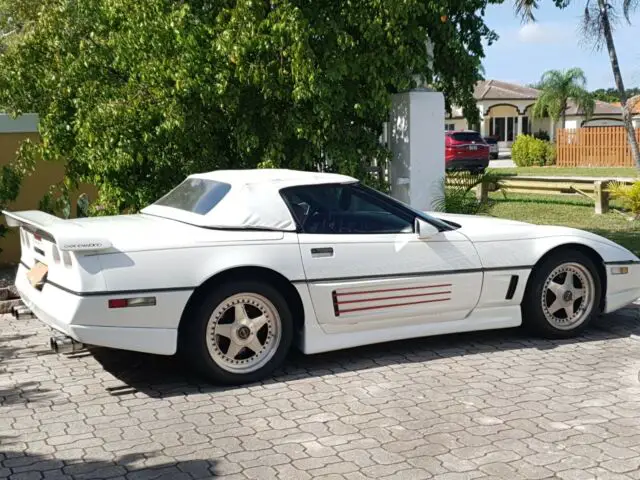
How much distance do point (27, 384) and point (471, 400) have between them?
3127 mm

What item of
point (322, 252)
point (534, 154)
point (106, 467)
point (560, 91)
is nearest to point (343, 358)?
point (322, 252)

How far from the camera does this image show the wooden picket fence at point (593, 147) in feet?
120

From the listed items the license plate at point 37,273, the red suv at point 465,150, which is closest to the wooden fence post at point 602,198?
the license plate at point 37,273

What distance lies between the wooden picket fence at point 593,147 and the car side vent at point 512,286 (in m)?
31.7

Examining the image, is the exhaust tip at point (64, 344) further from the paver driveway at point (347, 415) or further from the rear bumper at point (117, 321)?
the rear bumper at point (117, 321)

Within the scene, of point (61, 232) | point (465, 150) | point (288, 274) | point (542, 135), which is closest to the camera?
point (61, 232)

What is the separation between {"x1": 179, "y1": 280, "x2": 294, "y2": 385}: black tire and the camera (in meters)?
5.62

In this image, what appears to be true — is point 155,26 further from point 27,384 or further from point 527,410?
point 527,410

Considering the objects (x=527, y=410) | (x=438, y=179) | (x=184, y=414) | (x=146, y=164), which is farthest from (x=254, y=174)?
(x=438, y=179)

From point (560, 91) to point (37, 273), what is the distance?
46793mm

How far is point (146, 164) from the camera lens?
9789mm

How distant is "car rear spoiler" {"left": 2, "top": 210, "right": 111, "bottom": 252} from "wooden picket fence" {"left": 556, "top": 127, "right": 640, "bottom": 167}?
1318 inches

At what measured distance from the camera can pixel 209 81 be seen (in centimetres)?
901

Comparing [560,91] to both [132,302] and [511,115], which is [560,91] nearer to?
[511,115]
